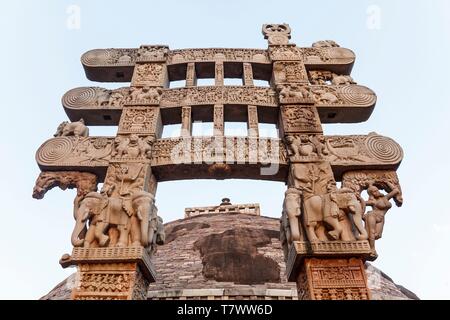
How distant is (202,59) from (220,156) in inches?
121

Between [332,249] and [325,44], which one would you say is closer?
[332,249]

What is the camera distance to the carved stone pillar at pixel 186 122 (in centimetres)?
672

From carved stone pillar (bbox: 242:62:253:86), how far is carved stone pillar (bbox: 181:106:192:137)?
156 centimetres

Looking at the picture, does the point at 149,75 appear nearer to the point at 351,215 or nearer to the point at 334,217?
the point at 334,217

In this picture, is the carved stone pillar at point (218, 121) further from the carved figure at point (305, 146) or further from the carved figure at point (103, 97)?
the carved figure at point (103, 97)

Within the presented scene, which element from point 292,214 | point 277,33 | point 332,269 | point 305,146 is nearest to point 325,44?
point 277,33

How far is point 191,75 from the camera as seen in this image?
25.8 ft

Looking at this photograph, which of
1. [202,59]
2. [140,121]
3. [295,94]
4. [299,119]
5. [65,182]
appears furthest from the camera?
[202,59]

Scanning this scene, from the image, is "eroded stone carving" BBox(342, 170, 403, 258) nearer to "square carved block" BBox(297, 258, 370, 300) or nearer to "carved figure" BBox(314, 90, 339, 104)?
"square carved block" BBox(297, 258, 370, 300)

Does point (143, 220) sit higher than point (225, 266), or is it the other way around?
point (225, 266)

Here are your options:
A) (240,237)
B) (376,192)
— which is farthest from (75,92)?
(240,237)

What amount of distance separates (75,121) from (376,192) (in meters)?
6.27

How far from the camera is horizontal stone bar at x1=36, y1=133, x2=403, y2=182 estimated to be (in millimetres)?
6172
